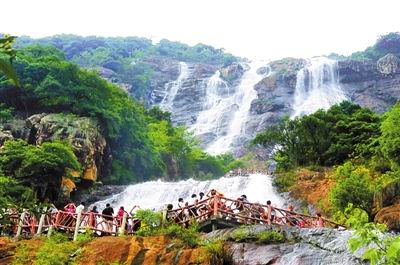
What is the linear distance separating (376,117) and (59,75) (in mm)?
19003

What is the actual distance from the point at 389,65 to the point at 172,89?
27.9 metres

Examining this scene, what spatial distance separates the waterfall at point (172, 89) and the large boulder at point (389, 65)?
1015 inches

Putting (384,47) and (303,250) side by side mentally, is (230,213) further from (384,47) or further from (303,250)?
(384,47)

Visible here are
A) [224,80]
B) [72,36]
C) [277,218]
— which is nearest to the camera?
[277,218]

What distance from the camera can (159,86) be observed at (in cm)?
7706

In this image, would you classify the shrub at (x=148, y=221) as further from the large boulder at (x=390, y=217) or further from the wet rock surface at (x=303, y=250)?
the large boulder at (x=390, y=217)

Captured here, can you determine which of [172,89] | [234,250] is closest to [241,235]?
[234,250]

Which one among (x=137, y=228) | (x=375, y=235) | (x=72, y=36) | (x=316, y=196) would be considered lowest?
→ (x=316, y=196)

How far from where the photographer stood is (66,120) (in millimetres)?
31281

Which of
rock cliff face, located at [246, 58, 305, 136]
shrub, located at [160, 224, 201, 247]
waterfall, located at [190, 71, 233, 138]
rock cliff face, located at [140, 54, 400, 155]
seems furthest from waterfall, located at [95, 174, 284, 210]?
waterfall, located at [190, 71, 233, 138]

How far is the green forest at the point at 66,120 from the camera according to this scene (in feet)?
83.6

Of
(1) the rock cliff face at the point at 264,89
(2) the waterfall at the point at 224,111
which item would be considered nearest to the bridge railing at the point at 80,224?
(2) the waterfall at the point at 224,111

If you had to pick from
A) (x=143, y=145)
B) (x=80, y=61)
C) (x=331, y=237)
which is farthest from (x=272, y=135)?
(x=80, y=61)

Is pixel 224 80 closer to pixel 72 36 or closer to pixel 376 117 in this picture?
pixel 72 36
